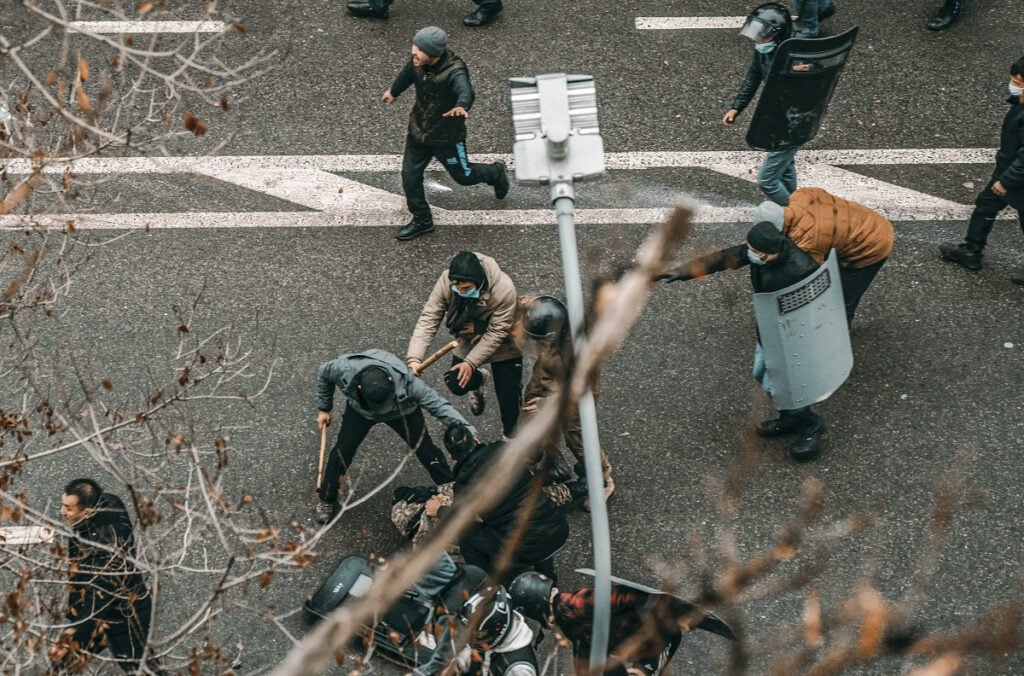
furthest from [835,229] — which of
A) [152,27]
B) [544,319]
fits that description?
[152,27]

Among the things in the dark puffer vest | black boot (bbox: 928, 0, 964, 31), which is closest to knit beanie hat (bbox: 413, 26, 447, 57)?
the dark puffer vest

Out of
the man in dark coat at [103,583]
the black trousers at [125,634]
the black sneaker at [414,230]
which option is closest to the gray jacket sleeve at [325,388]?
the man in dark coat at [103,583]

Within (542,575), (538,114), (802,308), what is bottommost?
(542,575)

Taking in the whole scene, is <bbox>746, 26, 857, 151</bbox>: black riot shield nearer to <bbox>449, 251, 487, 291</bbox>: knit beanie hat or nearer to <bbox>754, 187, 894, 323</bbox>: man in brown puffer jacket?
<bbox>754, 187, 894, 323</bbox>: man in brown puffer jacket

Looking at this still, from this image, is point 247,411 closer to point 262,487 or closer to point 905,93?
point 262,487

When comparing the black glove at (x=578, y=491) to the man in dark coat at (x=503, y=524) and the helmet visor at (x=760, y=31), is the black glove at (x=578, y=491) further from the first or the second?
the helmet visor at (x=760, y=31)

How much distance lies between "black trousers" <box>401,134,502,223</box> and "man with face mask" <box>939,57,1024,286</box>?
3619 mm

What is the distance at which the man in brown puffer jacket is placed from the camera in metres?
7.41

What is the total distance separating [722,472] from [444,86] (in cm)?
344

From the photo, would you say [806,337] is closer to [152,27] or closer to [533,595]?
[533,595]

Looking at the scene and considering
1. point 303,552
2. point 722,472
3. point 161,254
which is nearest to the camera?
point 303,552

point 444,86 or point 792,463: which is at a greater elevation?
point 444,86

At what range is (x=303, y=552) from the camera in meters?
5.76

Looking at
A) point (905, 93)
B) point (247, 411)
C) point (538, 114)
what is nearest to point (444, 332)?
Result: point (247, 411)
